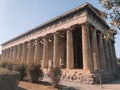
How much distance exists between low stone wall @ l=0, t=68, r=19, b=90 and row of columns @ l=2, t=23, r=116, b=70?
8.42 meters

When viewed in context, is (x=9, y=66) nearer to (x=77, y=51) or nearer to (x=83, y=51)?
(x=83, y=51)

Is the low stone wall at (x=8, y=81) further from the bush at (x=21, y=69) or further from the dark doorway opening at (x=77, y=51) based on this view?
the dark doorway opening at (x=77, y=51)

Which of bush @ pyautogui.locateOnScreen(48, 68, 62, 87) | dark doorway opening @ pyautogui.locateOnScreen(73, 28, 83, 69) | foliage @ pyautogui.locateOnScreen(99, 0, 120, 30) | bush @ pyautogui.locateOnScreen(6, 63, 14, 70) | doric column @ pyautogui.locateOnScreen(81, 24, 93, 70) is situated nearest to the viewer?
foliage @ pyautogui.locateOnScreen(99, 0, 120, 30)

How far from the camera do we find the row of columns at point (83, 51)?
2547 cm

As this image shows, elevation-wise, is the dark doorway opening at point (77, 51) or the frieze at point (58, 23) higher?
the frieze at point (58, 23)

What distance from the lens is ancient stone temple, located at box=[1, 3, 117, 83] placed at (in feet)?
80.0

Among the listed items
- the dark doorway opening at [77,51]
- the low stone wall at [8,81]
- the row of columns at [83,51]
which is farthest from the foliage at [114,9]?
the dark doorway opening at [77,51]

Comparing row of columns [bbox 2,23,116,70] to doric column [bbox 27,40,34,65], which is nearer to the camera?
row of columns [bbox 2,23,116,70]

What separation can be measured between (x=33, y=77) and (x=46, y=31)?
18.4 m

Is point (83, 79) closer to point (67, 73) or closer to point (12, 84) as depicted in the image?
point (67, 73)

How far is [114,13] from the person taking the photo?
9.21 m

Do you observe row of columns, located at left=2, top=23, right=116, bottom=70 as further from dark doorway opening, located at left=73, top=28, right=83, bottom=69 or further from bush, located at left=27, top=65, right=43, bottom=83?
dark doorway opening, located at left=73, top=28, right=83, bottom=69

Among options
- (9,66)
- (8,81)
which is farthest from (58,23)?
(8,81)

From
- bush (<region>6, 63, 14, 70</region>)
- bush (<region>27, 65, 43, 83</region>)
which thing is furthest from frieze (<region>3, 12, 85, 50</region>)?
bush (<region>6, 63, 14, 70</region>)
